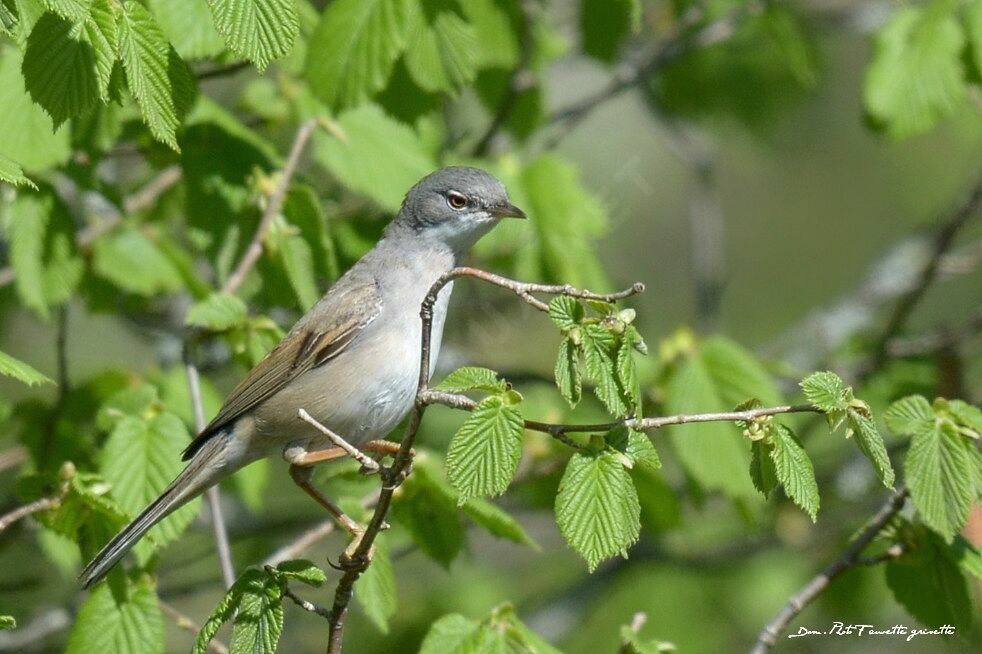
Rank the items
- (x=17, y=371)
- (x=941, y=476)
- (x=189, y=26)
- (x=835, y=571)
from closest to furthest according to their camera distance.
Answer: (x=17, y=371), (x=941, y=476), (x=835, y=571), (x=189, y=26)

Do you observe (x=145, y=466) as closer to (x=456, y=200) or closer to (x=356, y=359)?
(x=356, y=359)

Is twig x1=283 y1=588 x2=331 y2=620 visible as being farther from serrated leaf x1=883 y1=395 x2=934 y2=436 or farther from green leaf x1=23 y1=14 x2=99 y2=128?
serrated leaf x1=883 y1=395 x2=934 y2=436

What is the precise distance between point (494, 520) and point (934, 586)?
137cm

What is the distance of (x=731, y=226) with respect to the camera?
44.5 feet

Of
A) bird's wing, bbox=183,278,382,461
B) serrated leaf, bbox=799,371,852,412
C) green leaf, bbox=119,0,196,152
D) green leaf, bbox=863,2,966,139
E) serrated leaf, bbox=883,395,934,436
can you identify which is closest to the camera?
serrated leaf, bbox=799,371,852,412

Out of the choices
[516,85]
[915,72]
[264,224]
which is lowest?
[264,224]

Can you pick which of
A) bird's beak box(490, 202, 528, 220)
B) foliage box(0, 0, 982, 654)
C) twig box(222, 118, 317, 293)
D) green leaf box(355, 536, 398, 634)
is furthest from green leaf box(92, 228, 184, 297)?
green leaf box(355, 536, 398, 634)

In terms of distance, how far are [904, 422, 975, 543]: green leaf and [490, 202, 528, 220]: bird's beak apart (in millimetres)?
1664

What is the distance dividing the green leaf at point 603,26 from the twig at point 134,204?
184 cm

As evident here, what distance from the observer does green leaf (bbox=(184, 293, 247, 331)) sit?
3766 mm

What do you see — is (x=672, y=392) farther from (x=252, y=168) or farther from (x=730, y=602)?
(x=730, y=602)

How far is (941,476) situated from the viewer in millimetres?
2904

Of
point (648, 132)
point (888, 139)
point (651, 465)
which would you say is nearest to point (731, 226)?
point (648, 132)

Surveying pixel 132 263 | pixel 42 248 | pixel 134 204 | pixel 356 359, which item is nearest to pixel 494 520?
pixel 356 359
